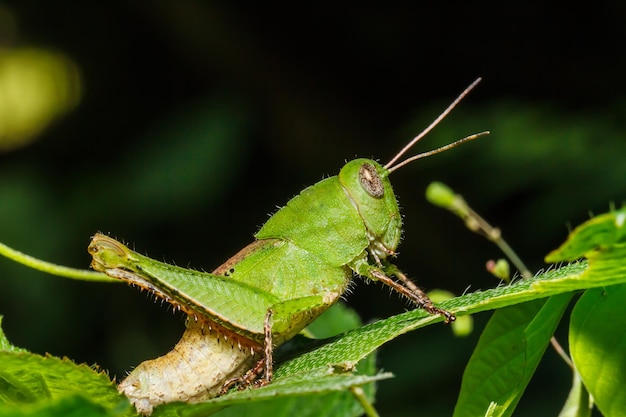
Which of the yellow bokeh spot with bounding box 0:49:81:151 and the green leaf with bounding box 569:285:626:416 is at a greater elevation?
the yellow bokeh spot with bounding box 0:49:81:151

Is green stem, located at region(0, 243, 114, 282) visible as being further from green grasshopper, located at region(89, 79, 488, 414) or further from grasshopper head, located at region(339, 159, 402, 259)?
grasshopper head, located at region(339, 159, 402, 259)

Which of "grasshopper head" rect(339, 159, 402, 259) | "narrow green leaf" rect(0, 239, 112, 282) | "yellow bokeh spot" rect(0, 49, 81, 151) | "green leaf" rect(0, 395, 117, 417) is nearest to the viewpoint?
"green leaf" rect(0, 395, 117, 417)

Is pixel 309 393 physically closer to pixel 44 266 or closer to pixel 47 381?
pixel 47 381

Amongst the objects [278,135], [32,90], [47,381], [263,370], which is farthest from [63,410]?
[32,90]

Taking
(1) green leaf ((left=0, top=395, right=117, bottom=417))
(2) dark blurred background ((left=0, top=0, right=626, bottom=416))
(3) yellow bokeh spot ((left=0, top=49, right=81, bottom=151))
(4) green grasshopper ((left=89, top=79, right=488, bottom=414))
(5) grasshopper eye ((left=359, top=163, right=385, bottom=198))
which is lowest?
(1) green leaf ((left=0, top=395, right=117, bottom=417))

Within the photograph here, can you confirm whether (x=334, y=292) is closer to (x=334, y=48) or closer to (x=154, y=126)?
(x=154, y=126)

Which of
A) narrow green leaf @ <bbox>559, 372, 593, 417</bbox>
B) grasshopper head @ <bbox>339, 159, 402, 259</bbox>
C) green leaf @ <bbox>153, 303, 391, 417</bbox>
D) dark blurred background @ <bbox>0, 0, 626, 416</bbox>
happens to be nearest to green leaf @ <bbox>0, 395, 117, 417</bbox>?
green leaf @ <bbox>153, 303, 391, 417</bbox>

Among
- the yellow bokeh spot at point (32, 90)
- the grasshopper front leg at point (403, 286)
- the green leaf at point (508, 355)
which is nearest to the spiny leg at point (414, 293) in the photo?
the grasshopper front leg at point (403, 286)

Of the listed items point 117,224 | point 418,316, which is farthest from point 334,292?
point 117,224

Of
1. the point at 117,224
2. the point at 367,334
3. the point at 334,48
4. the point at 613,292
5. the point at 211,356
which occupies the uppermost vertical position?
the point at 334,48
